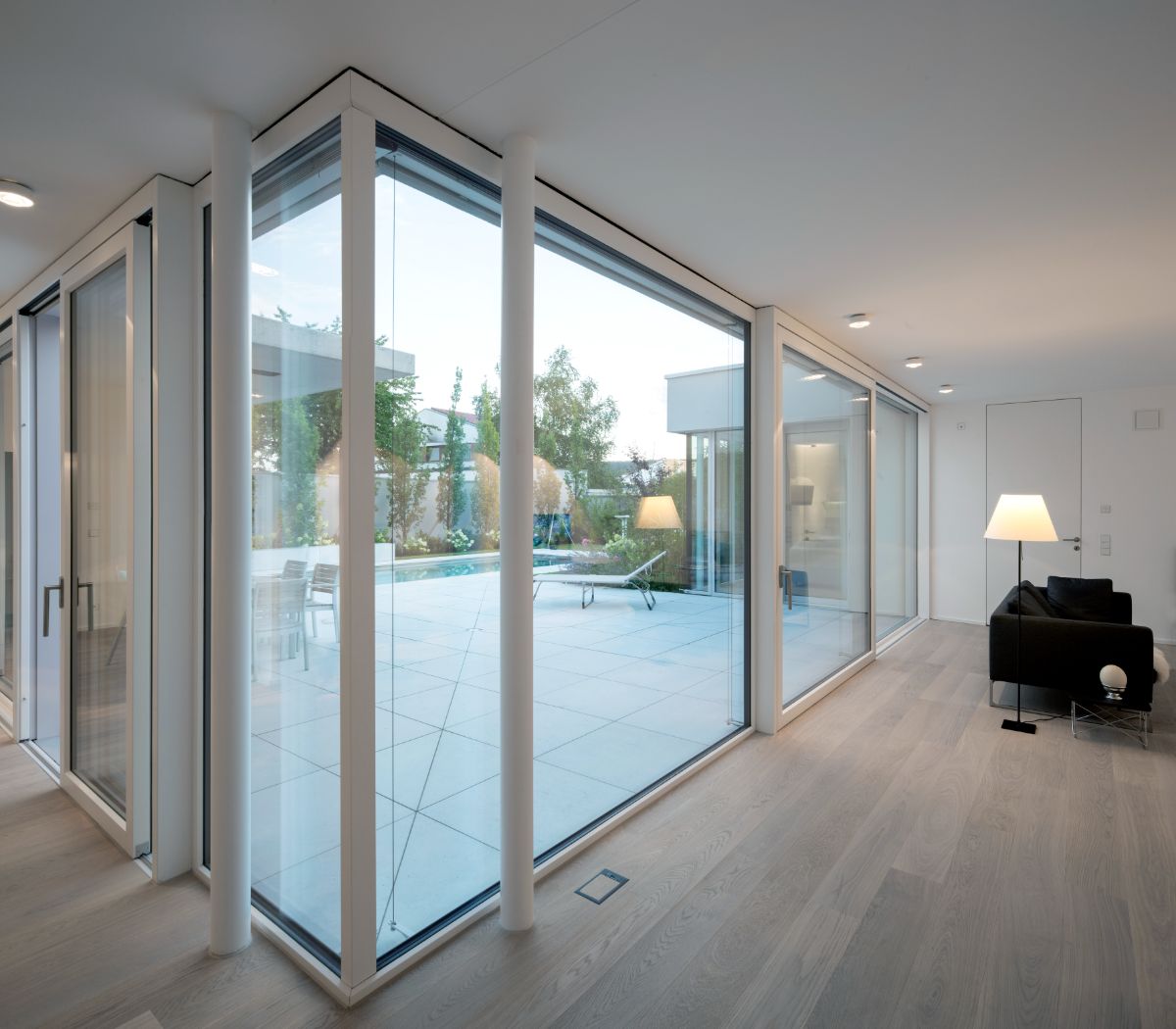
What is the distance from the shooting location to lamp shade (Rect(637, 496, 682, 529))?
311cm

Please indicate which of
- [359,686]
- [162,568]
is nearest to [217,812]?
[359,686]

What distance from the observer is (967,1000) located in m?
1.90

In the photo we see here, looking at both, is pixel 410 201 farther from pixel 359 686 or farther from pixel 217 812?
pixel 217 812

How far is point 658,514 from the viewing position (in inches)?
127

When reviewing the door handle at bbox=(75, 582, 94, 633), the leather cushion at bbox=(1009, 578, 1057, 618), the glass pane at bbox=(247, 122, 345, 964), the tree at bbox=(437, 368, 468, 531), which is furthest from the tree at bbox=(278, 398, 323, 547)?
the leather cushion at bbox=(1009, 578, 1057, 618)

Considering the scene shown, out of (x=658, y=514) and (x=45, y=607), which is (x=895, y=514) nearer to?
(x=658, y=514)

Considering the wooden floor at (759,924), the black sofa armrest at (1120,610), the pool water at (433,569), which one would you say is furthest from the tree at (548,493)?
the black sofa armrest at (1120,610)

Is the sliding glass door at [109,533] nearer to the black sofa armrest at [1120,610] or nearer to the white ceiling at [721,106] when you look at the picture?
the white ceiling at [721,106]

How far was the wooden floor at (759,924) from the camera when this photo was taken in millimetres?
1854

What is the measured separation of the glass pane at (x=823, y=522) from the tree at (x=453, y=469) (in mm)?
2546

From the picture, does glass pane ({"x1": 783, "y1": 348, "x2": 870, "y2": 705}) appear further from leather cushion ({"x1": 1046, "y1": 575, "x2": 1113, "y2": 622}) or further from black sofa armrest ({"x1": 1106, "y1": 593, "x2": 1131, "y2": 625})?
black sofa armrest ({"x1": 1106, "y1": 593, "x2": 1131, "y2": 625})

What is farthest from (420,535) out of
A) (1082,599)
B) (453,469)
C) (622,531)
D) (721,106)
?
(1082,599)

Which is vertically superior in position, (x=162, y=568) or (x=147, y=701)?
(x=162, y=568)

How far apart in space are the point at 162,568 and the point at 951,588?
7.85 m
